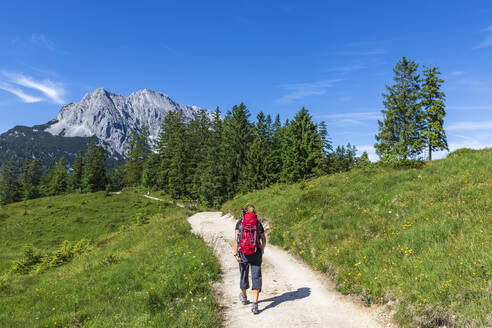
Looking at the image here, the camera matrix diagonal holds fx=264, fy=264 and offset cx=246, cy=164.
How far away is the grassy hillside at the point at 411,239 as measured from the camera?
551 cm

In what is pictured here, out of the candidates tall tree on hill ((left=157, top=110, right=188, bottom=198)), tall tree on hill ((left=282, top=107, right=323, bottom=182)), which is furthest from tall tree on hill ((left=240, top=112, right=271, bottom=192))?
tall tree on hill ((left=157, top=110, right=188, bottom=198))

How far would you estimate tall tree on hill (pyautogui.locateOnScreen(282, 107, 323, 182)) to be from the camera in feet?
150

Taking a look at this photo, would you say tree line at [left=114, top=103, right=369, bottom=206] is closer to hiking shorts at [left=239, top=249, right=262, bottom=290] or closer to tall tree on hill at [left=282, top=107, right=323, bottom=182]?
tall tree on hill at [left=282, top=107, right=323, bottom=182]

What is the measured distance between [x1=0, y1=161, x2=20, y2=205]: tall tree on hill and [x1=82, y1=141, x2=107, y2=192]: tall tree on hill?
28.8 metres

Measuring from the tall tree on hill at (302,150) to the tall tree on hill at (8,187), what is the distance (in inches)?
3791

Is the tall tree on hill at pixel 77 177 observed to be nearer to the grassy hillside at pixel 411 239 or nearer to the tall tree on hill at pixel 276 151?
the tall tree on hill at pixel 276 151

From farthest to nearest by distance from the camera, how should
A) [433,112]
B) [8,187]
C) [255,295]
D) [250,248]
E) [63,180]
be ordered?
[8,187] < [63,180] < [433,112] < [250,248] < [255,295]

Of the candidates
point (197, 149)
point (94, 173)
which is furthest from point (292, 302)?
point (94, 173)

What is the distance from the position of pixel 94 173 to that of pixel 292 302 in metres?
89.0

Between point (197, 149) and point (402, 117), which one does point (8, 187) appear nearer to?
point (197, 149)

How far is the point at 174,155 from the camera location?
58781 mm

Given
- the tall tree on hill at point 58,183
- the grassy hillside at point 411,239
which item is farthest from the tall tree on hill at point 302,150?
the tall tree on hill at point 58,183

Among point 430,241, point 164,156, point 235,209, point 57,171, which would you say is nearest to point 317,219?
point 430,241

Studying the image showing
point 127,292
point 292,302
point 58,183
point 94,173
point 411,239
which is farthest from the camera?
point 58,183
